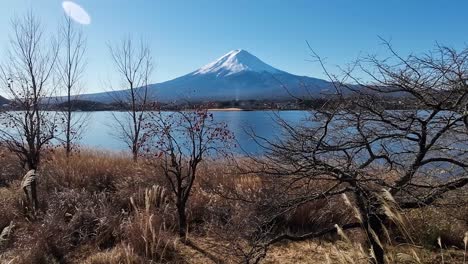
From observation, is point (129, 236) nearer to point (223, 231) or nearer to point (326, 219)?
point (223, 231)

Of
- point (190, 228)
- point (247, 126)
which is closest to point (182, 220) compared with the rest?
point (190, 228)

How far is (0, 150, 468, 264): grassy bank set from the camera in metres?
5.12

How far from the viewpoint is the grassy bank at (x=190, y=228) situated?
16.8 feet

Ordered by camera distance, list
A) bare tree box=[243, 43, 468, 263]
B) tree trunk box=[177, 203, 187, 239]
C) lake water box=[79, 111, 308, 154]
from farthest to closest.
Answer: tree trunk box=[177, 203, 187, 239] < lake water box=[79, 111, 308, 154] < bare tree box=[243, 43, 468, 263]

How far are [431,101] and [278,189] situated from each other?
199cm

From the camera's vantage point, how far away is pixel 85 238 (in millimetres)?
6082

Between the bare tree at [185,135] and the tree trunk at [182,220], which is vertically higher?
the bare tree at [185,135]

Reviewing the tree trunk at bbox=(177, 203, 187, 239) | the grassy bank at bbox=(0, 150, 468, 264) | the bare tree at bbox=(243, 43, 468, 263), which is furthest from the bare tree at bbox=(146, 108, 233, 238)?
the bare tree at bbox=(243, 43, 468, 263)

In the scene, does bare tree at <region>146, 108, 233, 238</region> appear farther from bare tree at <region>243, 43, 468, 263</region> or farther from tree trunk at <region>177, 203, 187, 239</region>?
bare tree at <region>243, 43, 468, 263</region>

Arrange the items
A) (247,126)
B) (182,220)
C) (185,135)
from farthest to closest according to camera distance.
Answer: (185,135) < (182,220) < (247,126)

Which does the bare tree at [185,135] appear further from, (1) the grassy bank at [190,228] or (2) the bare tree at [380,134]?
(2) the bare tree at [380,134]

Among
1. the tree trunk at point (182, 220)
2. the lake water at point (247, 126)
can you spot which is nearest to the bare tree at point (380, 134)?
the lake water at point (247, 126)

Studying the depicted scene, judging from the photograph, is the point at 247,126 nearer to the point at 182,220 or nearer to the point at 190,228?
the point at 182,220

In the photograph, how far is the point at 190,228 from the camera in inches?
259
